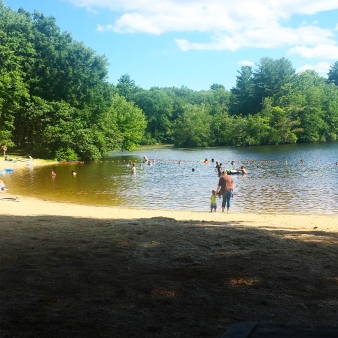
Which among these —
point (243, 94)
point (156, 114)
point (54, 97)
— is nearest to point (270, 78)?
point (243, 94)

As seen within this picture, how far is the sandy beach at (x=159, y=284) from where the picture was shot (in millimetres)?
4035

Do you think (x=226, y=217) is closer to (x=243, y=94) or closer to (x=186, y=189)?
(x=186, y=189)

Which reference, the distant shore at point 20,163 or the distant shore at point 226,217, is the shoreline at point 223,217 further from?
the distant shore at point 20,163

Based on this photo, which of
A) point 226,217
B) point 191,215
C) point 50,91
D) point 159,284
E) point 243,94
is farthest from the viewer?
point 243,94

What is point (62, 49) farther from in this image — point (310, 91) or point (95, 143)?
point (310, 91)

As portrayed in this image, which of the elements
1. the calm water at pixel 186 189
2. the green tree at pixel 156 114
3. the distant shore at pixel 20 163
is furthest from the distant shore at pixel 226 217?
the green tree at pixel 156 114

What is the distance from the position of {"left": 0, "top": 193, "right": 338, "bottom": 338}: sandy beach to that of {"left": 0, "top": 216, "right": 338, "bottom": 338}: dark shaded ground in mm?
12

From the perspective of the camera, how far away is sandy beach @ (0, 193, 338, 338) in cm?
404

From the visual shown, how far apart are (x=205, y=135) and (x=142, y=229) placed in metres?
90.4

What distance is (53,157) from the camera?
5259cm

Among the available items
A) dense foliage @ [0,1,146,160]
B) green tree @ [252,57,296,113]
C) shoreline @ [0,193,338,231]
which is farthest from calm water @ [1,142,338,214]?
green tree @ [252,57,296,113]

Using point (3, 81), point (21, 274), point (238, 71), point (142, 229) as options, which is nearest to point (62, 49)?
point (3, 81)

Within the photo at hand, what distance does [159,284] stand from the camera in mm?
5152

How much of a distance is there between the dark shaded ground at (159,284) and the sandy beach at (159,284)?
0.01 m
